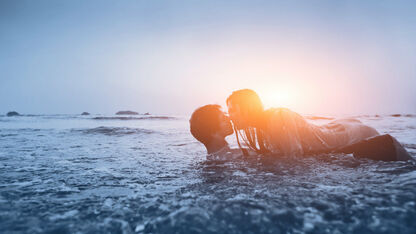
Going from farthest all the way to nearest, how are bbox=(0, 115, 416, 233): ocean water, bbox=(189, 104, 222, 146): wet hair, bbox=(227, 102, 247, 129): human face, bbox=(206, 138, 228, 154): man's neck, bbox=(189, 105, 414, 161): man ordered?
bbox=(206, 138, 228, 154): man's neck, bbox=(189, 104, 222, 146): wet hair, bbox=(227, 102, 247, 129): human face, bbox=(189, 105, 414, 161): man, bbox=(0, 115, 416, 233): ocean water

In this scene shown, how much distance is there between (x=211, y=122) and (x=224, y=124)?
0.90 ft

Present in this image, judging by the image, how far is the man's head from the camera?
4.37 metres

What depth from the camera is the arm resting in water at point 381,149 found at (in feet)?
11.6

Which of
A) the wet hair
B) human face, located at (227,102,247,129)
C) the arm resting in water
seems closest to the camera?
the arm resting in water

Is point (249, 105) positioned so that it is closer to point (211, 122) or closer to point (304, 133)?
point (211, 122)

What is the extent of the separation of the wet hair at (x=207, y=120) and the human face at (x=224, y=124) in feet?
0.20

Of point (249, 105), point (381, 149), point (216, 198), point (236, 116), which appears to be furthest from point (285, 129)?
point (216, 198)

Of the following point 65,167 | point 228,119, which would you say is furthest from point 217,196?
point 65,167

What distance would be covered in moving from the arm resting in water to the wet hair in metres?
2.54

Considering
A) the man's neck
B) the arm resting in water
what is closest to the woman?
the arm resting in water

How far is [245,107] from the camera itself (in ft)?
12.6

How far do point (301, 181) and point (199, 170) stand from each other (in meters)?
1.71

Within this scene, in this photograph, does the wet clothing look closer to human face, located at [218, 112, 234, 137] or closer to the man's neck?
human face, located at [218, 112, 234, 137]

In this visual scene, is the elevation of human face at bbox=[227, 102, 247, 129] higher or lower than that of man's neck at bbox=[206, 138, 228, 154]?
higher
